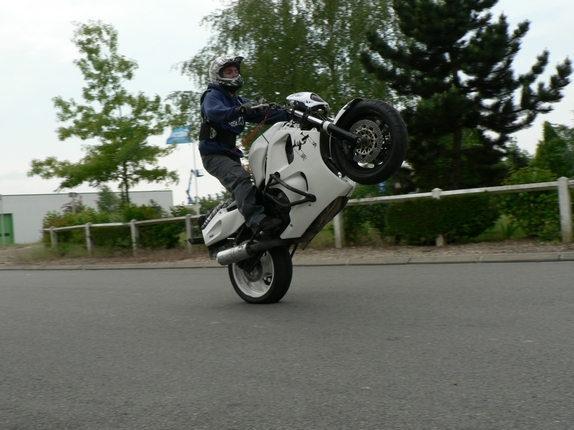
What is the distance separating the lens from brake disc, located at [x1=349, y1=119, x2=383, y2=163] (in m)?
6.15

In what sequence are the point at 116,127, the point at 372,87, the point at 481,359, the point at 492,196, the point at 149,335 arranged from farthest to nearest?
the point at 116,127 → the point at 372,87 → the point at 492,196 → the point at 149,335 → the point at 481,359

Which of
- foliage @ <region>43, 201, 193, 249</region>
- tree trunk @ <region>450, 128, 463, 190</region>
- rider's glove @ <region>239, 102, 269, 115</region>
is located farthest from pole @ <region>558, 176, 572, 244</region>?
foliage @ <region>43, 201, 193, 249</region>

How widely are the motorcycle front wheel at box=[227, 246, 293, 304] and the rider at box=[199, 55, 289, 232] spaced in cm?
43

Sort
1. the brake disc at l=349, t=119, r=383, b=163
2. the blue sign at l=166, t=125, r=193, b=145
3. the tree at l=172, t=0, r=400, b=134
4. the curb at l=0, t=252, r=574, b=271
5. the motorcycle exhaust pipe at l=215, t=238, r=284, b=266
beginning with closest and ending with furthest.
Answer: the brake disc at l=349, t=119, r=383, b=163 < the motorcycle exhaust pipe at l=215, t=238, r=284, b=266 < the curb at l=0, t=252, r=574, b=271 < the tree at l=172, t=0, r=400, b=134 < the blue sign at l=166, t=125, r=193, b=145

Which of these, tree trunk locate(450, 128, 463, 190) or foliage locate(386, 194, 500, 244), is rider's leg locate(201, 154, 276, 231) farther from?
tree trunk locate(450, 128, 463, 190)

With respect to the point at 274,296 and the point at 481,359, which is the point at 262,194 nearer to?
the point at 274,296

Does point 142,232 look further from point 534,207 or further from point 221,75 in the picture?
point 221,75

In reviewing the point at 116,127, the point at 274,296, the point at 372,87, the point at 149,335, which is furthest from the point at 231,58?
the point at 116,127

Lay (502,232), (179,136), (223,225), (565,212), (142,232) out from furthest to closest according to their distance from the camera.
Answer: (179,136) → (142,232) → (502,232) → (565,212) → (223,225)

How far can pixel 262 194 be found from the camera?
272 inches

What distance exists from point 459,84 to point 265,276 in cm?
1474

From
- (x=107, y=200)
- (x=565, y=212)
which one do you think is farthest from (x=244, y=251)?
(x=107, y=200)

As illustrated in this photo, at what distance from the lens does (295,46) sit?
90.0 feet

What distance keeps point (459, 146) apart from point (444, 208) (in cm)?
875
